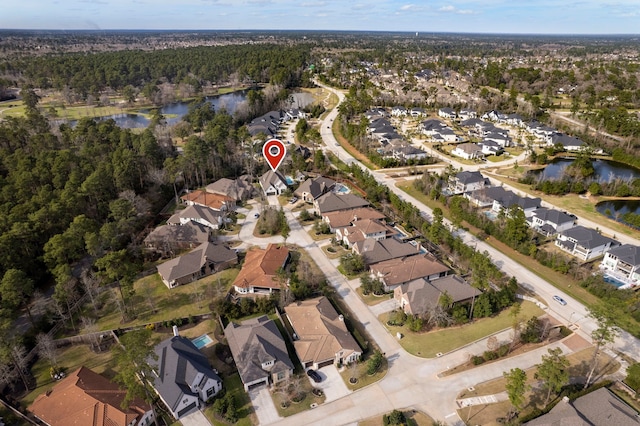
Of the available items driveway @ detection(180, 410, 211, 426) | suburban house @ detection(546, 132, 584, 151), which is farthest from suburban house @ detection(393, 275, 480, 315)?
suburban house @ detection(546, 132, 584, 151)

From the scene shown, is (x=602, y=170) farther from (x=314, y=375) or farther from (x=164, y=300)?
(x=164, y=300)

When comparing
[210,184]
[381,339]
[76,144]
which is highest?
[76,144]

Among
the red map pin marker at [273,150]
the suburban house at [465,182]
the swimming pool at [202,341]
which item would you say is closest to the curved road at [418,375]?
the swimming pool at [202,341]

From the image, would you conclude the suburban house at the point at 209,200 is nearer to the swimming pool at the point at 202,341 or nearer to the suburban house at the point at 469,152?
the swimming pool at the point at 202,341

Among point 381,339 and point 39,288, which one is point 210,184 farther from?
point 381,339

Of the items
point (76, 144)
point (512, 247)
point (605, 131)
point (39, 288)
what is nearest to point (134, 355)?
point (39, 288)

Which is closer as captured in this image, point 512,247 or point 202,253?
point 202,253
